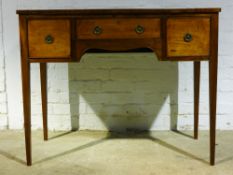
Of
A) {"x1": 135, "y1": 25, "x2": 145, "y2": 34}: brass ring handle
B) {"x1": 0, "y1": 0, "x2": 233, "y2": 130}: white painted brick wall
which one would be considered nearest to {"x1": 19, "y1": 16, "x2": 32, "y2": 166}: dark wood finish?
Result: {"x1": 135, "y1": 25, "x2": 145, "y2": 34}: brass ring handle

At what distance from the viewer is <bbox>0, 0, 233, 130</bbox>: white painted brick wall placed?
2.37m

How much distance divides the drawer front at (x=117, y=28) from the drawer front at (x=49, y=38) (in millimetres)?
68

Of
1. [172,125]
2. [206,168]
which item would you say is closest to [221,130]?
[172,125]

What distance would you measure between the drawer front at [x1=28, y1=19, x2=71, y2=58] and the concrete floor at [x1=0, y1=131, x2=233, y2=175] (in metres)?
0.54

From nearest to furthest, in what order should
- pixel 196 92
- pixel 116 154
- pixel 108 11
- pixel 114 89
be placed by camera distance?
pixel 108 11
pixel 116 154
pixel 196 92
pixel 114 89

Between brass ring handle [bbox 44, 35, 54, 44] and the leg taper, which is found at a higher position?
brass ring handle [bbox 44, 35, 54, 44]

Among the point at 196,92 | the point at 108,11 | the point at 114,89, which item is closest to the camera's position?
the point at 108,11

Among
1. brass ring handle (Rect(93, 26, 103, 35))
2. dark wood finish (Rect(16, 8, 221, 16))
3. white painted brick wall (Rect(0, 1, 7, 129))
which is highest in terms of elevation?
dark wood finish (Rect(16, 8, 221, 16))

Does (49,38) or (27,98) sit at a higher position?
(49,38)

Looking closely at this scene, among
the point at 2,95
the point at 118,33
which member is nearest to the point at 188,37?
the point at 118,33

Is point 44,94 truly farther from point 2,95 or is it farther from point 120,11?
point 120,11

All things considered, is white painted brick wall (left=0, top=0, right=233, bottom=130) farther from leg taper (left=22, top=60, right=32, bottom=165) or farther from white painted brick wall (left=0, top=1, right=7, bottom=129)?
leg taper (left=22, top=60, right=32, bottom=165)

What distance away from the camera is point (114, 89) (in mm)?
2412

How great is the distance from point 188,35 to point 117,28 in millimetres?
324
